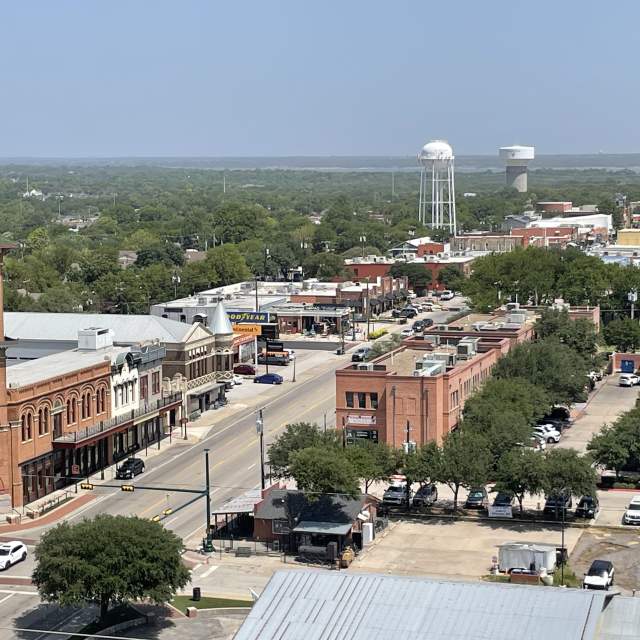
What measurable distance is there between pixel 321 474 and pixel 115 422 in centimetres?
1822

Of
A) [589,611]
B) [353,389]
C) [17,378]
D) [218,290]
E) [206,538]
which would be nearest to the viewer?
[589,611]

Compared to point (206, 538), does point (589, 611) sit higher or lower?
higher

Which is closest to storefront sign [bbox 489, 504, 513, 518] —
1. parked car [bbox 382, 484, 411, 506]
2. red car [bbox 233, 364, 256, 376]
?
parked car [bbox 382, 484, 411, 506]

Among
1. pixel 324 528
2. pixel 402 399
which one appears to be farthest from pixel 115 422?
pixel 324 528

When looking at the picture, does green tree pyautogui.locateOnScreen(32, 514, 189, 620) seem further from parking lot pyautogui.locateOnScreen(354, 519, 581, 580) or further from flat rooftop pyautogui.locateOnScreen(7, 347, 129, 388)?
flat rooftop pyautogui.locateOnScreen(7, 347, 129, 388)

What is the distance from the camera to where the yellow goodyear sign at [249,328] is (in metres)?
121

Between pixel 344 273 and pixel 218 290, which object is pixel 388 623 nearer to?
pixel 218 290

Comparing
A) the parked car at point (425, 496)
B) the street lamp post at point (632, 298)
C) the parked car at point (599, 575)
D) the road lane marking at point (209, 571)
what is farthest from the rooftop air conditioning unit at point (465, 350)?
the street lamp post at point (632, 298)

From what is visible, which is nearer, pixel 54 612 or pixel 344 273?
pixel 54 612

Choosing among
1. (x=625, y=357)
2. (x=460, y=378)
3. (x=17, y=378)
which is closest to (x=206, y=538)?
(x=17, y=378)

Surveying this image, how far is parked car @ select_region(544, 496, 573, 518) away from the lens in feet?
214

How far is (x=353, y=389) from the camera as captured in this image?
260 feet

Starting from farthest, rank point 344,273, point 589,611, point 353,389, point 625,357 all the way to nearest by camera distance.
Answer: point 344,273, point 625,357, point 353,389, point 589,611

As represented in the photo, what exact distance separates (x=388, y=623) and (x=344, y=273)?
427 feet
